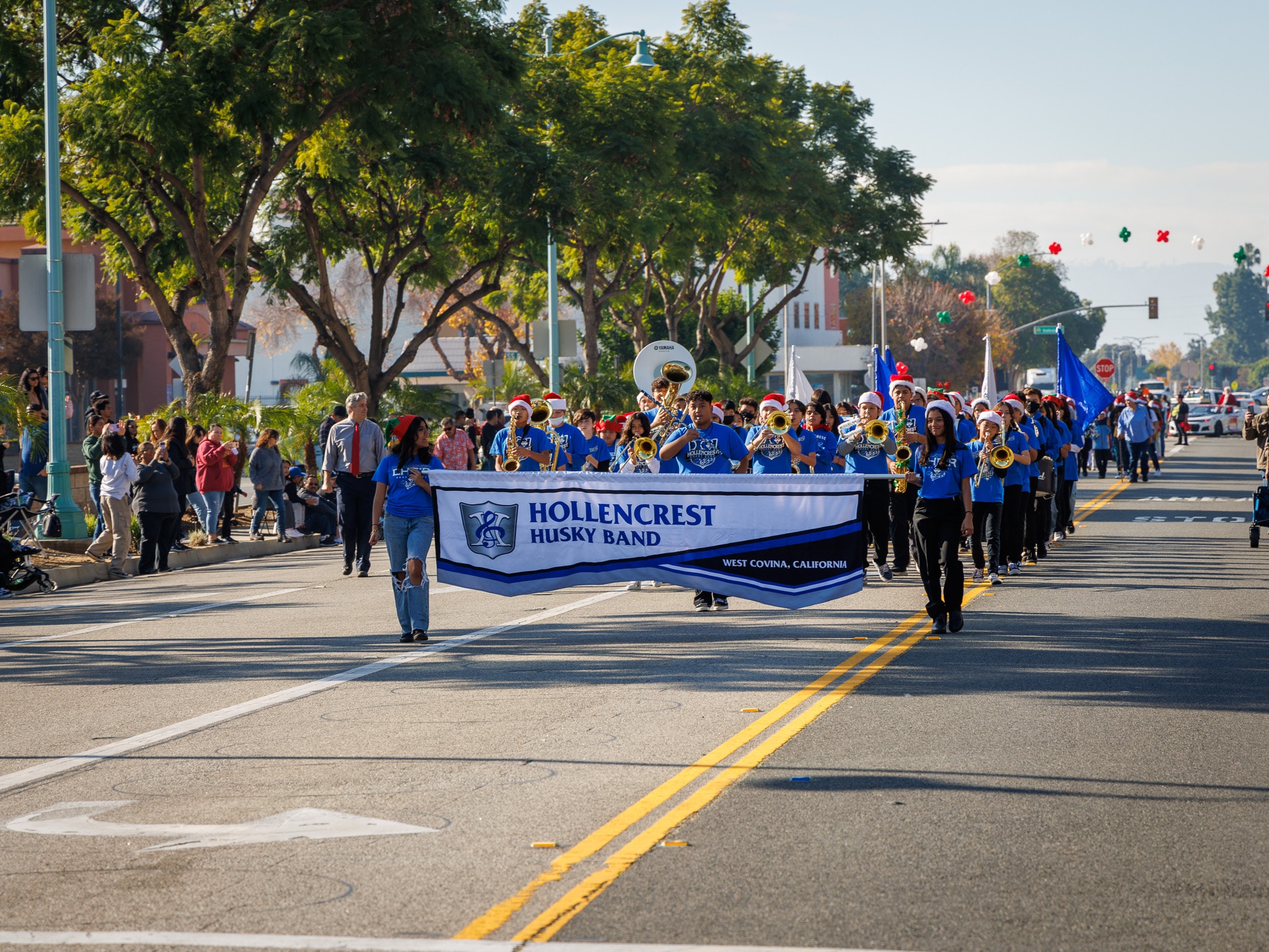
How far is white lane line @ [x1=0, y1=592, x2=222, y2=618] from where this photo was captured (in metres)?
15.7

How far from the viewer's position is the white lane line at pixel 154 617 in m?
13.1

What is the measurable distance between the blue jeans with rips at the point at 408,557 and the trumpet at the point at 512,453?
141 inches

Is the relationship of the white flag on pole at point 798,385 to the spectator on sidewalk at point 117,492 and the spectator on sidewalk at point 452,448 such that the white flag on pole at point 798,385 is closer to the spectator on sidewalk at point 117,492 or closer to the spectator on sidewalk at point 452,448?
the spectator on sidewalk at point 452,448

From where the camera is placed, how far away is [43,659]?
11.9 meters

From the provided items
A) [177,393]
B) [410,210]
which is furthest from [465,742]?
[177,393]

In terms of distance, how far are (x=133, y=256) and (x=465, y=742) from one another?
20.7 metres

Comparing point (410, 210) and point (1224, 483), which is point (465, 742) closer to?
point (410, 210)

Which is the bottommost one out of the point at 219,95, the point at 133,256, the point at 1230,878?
the point at 1230,878

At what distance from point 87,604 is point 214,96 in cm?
1022

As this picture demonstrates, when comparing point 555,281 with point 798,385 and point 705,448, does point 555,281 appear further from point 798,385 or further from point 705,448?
point 705,448

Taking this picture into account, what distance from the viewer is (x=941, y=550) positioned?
474 inches

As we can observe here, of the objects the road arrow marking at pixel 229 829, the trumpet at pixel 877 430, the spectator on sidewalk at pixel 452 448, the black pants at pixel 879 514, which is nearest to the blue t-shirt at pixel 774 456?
the trumpet at pixel 877 430

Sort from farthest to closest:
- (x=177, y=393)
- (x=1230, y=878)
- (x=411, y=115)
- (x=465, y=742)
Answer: (x=177, y=393), (x=411, y=115), (x=465, y=742), (x=1230, y=878)

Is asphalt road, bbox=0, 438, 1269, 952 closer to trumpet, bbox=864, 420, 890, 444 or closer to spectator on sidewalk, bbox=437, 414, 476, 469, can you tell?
trumpet, bbox=864, 420, 890, 444
